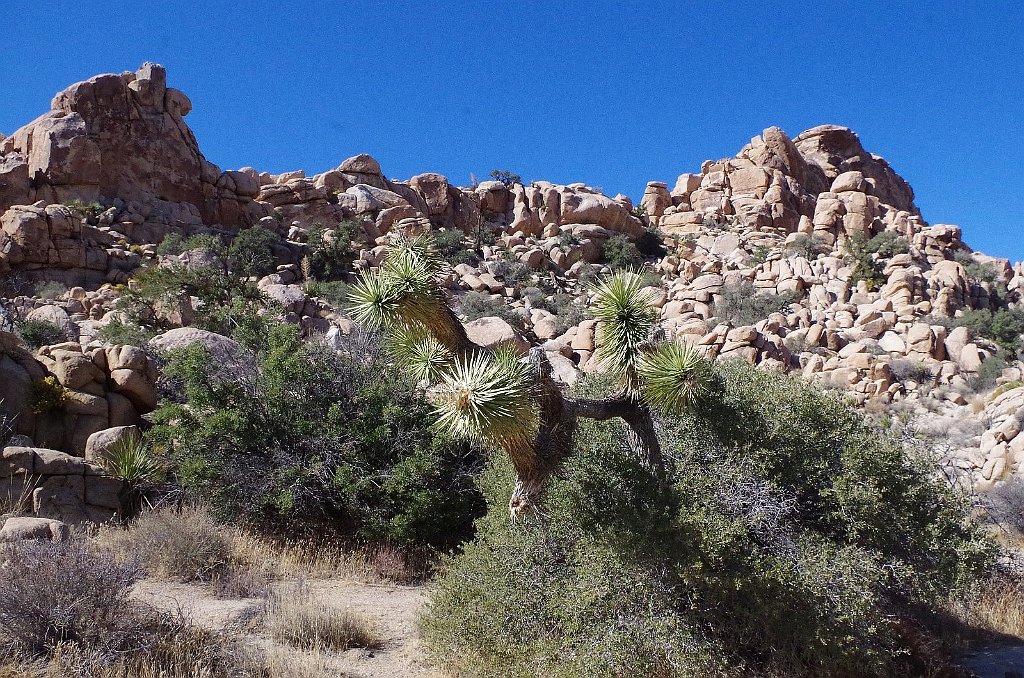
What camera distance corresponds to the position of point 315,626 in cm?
605

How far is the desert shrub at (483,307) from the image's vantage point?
25.9 m

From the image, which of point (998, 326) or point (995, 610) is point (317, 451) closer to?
point (995, 610)

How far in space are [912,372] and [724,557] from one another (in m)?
19.6

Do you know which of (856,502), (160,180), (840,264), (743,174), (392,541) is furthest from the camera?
(743,174)

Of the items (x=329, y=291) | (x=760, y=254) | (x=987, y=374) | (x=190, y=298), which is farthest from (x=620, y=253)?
(x=190, y=298)

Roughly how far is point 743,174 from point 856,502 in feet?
150

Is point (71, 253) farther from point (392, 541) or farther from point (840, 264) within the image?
point (840, 264)

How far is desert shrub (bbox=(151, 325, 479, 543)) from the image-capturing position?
889 centimetres

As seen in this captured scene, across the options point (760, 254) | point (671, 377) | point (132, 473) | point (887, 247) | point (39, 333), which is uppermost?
point (887, 247)

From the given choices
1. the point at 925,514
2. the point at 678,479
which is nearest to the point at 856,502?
the point at 925,514

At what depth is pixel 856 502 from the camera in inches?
205

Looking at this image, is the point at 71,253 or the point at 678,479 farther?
the point at 71,253

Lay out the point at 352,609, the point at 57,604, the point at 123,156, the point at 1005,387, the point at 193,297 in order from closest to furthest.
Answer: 1. the point at 57,604
2. the point at 352,609
3. the point at 1005,387
4. the point at 193,297
5. the point at 123,156

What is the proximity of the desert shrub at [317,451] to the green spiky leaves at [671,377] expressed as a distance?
4.13 metres
